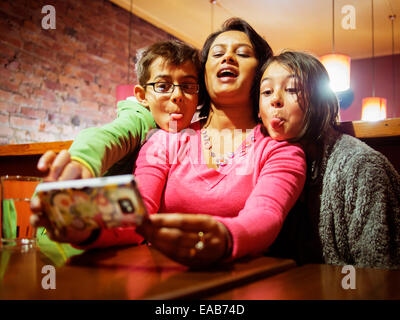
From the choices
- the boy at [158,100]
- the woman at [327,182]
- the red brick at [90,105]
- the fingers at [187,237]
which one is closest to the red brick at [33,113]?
the red brick at [90,105]

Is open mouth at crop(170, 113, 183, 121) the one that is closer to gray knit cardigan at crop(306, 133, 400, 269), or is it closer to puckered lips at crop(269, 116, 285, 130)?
puckered lips at crop(269, 116, 285, 130)

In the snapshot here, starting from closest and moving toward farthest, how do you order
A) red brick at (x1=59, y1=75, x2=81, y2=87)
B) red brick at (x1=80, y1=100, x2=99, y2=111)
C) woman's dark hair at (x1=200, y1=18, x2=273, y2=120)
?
woman's dark hair at (x1=200, y1=18, x2=273, y2=120), red brick at (x1=59, y1=75, x2=81, y2=87), red brick at (x1=80, y1=100, x2=99, y2=111)

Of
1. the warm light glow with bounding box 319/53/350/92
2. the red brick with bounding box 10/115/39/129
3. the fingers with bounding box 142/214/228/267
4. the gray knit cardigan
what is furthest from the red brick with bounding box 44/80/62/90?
the fingers with bounding box 142/214/228/267

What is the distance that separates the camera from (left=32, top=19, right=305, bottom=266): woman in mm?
616

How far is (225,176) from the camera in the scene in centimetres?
101

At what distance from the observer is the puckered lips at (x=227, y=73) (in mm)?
1111

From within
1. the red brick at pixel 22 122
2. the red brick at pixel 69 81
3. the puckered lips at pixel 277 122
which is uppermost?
the red brick at pixel 69 81

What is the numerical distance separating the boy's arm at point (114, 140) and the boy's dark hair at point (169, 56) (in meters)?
0.11

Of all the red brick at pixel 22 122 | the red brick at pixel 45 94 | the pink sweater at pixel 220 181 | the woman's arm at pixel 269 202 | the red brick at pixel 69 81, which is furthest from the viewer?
the red brick at pixel 69 81

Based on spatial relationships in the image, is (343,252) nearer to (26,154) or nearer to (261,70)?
(261,70)

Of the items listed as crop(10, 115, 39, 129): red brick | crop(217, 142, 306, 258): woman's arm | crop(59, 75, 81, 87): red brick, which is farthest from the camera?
crop(59, 75, 81, 87): red brick

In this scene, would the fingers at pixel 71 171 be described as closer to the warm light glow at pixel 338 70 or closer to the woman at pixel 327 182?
the woman at pixel 327 182

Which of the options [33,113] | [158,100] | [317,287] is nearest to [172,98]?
[158,100]

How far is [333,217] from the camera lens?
948 mm
